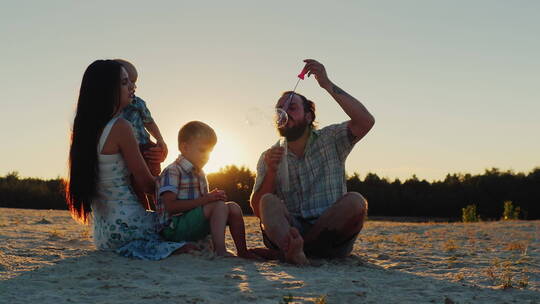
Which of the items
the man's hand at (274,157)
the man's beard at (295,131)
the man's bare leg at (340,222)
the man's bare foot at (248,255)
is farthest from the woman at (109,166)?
the man's beard at (295,131)

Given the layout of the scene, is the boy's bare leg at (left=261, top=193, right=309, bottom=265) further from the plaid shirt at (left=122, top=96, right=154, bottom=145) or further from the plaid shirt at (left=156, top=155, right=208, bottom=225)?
the plaid shirt at (left=122, top=96, right=154, bottom=145)

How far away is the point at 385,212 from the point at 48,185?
44.5 ft

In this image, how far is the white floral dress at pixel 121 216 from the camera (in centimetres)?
468

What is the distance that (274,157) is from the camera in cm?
488

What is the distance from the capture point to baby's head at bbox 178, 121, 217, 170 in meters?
4.71

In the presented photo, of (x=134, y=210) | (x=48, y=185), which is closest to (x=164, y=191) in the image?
(x=134, y=210)

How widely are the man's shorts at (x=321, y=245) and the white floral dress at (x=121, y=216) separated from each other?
95 centimetres

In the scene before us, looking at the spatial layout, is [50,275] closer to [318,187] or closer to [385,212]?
[318,187]

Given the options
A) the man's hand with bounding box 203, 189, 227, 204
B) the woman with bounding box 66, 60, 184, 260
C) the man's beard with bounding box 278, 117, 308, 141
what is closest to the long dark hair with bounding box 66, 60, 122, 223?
the woman with bounding box 66, 60, 184, 260

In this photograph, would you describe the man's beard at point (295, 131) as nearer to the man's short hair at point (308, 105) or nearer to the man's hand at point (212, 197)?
Result: the man's short hair at point (308, 105)

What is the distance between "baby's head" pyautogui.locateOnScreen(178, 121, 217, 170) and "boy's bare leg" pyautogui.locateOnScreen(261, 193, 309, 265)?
58 cm

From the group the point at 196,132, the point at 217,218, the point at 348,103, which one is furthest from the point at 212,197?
the point at 348,103

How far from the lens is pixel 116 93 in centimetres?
468

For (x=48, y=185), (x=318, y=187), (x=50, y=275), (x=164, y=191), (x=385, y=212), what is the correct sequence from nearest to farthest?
(x=50, y=275) < (x=164, y=191) < (x=318, y=187) < (x=48, y=185) < (x=385, y=212)
